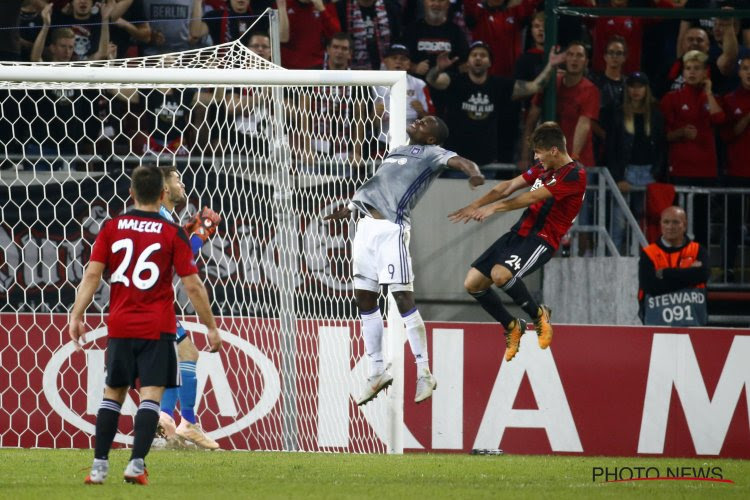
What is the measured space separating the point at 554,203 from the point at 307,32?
5059mm

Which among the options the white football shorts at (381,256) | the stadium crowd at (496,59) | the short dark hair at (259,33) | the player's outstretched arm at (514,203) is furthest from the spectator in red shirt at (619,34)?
the white football shorts at (381,256)

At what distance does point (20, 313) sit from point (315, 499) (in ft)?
17.4

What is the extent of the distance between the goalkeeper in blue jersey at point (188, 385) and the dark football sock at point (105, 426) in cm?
297

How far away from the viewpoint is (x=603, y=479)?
8609 mm

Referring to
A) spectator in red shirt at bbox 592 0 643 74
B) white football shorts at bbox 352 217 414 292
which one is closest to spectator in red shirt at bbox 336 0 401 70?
spectator in red shirt at bbox 592 0 643 74

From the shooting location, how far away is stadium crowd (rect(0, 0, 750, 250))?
1349cm

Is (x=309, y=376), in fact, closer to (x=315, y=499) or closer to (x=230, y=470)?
(x=230, y=470)

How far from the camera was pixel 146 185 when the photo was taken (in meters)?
7.26

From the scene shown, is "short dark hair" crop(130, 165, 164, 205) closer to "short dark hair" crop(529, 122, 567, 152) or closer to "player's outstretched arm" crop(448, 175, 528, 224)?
"player's outstretched arm" crop(448, 175, 528, 224)

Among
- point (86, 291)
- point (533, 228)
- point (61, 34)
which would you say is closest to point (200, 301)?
point (86, 291)

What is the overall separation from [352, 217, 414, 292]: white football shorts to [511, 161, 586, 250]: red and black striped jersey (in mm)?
924

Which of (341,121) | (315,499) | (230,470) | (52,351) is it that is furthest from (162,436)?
(315,499)

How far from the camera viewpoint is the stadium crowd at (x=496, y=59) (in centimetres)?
1349

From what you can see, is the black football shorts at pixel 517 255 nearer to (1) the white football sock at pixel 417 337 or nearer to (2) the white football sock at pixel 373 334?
(1) the white football sock at pixel 417 337
